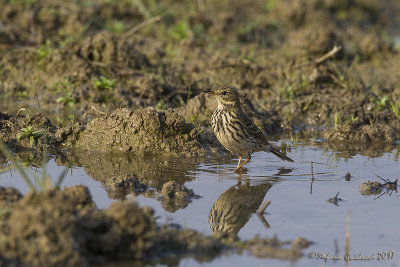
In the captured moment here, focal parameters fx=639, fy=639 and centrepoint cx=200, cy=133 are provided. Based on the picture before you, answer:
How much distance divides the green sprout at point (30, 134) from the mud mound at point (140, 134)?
0.54 metres

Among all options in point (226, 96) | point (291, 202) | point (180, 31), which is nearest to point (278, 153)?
point (226, 96)

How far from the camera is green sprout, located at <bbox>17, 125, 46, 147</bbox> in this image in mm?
8383

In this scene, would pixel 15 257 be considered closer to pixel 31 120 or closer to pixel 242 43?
pixel 31 120

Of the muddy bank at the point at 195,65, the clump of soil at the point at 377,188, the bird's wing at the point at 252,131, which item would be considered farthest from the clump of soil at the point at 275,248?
the muddy bank at the point at 195,65

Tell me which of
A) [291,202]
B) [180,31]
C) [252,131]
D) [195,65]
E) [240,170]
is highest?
[180,31]

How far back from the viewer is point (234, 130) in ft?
26.6

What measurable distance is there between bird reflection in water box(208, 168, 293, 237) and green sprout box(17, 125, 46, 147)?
2.82m

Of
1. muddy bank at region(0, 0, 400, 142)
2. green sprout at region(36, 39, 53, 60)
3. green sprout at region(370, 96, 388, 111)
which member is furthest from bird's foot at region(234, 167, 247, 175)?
green sprout at region(36, 39, 53, 60)

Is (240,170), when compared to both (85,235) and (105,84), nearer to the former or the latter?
(85,235)

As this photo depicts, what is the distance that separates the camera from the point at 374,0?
1778 cm

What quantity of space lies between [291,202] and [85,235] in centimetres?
249

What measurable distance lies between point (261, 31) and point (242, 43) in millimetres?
1026

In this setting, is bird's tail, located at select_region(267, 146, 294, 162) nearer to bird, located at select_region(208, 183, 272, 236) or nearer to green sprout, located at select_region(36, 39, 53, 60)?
bird, located at select_region(208, 183, 272, 236)

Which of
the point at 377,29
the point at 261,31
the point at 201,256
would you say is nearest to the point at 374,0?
the point at 377,29
